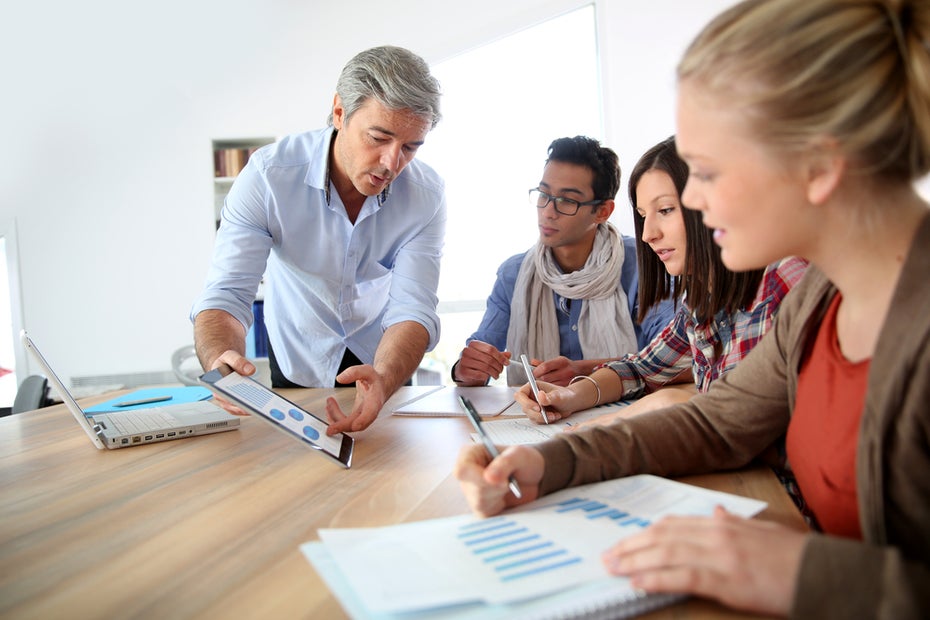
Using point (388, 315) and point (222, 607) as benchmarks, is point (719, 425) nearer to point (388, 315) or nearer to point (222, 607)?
point (222, 607)

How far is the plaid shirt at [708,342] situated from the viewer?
1.26 metres

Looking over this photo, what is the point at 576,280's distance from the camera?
2.61 m

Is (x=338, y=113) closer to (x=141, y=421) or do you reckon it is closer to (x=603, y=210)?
(x=141, y=421)

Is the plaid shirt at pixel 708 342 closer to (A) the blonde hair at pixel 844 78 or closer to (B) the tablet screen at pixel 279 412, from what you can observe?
(A) the blonde hair at pixel 844 78

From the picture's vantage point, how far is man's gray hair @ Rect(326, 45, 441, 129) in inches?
69.8

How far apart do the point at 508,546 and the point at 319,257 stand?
1.52 m

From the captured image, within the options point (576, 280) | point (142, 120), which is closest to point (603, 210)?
point (576, 280)

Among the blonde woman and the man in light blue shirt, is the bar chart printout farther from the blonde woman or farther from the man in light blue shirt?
the man in light blue shirt

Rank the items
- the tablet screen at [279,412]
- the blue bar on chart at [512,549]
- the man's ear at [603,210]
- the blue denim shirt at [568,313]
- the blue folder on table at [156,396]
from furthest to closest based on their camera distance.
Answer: the man's ear at [603,210] → the blue denim shirt at [568,313] → the blue folder on table at [156,396] → the tablet screen at [279,412] → the blue bar on chart at [512,549]

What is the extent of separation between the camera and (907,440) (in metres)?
0.61

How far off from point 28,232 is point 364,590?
Result: 4714 mm

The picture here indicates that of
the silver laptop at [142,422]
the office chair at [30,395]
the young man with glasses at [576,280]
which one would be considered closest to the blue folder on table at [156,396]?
the silver laptop at [142,422]

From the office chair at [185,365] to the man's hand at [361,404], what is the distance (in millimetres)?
2553

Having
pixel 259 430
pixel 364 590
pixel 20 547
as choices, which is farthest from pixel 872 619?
pixel 259 430
